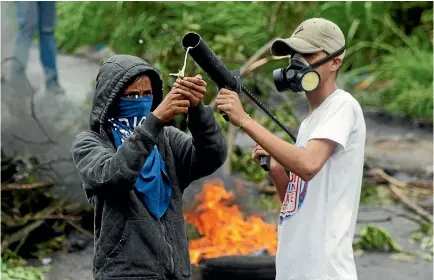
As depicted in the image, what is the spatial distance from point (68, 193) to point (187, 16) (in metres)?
2.32

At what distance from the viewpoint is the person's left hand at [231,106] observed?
3.52 m

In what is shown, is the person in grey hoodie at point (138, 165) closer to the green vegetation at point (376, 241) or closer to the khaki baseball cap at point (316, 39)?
the khaki baseball cap at point (316, 39)

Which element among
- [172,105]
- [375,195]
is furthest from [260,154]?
[375,195]

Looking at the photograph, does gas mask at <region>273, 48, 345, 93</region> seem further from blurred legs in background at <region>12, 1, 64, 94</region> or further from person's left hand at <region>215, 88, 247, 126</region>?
blurred legs in background at <region>12, 1, 64, 94</region>

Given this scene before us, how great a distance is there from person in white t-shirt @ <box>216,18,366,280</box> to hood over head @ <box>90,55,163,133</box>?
36 centimetres

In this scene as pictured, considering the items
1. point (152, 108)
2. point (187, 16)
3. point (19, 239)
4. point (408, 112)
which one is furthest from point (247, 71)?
point (408, 112)

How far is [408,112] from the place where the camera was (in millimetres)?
12953

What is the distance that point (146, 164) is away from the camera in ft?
11.7

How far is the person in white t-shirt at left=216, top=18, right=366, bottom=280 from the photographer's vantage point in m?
3.51

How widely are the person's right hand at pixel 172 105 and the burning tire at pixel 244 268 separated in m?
2.18

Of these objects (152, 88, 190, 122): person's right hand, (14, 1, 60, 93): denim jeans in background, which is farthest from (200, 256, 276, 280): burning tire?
(14, 1, 60, 93): denim jeans in background

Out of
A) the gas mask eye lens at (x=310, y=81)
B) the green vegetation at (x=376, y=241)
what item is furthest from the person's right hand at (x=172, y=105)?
the green vegetation at (x=376, y=241)

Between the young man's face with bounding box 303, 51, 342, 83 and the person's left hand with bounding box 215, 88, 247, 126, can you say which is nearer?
the person's left hand with bounding box 215, 88, 247, 126

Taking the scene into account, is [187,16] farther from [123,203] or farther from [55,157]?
[123,203]
